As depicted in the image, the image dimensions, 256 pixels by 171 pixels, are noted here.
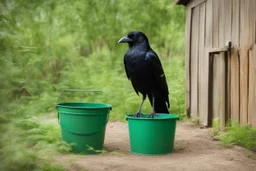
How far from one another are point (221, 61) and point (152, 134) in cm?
217

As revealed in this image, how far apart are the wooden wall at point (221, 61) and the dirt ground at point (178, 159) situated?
0.74 m

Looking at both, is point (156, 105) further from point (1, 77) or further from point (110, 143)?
point (1, 77)

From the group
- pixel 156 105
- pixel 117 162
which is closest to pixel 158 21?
pixel 156 105

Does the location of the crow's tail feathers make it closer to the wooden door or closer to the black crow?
the black crow

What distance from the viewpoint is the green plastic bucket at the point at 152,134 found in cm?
516

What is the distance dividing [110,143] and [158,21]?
8752 mm

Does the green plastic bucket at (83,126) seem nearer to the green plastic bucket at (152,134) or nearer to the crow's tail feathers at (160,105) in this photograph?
the green plastic bucket at (152,134)

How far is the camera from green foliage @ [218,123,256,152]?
554 cm

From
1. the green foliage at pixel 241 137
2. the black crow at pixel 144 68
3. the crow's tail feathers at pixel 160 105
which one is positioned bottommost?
the green foliage at pixel 241 137

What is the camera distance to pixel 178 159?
4.92m

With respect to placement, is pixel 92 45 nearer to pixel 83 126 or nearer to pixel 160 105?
pixel 160 105

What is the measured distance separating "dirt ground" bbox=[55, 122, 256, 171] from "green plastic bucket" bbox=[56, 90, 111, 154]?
0.70ft

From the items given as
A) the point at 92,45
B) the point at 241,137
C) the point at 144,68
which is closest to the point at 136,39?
the point at 144,68

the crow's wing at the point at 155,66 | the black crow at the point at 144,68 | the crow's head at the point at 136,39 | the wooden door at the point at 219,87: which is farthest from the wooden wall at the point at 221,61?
the crow's head at the point at 136,39
